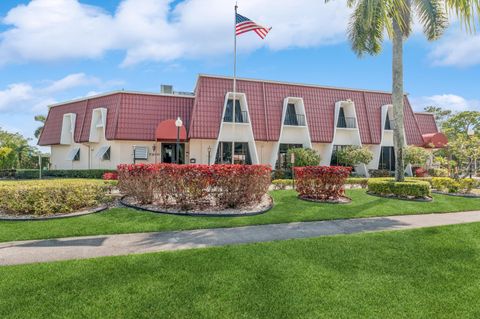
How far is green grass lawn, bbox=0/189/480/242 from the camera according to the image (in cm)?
681

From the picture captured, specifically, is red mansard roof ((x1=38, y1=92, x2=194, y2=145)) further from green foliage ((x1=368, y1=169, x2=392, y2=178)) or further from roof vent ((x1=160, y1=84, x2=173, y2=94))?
green foliage ((x1=368, y1=169, x2=392, y2=178))

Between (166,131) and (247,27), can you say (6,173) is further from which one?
(247,27)

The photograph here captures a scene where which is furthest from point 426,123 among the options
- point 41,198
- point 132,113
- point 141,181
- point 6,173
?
point 6,173

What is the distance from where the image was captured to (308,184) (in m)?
11.9

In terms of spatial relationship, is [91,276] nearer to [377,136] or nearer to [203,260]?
[203,260]

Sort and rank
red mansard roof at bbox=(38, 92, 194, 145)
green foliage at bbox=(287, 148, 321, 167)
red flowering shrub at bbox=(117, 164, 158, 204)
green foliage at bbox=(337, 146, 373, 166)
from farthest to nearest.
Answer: green foliage at bbox=(337, 146, 373, 166)
red mansard roof at bbox=(38, 92, 194, 145)
green foliage at bbox=(287, 148, 321, 167)
red flowering shrub at bbox=(117, 164, 158, 204)

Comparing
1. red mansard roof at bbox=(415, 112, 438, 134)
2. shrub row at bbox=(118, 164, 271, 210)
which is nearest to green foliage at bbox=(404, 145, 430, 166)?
red mansard roof at bbox=(415, 112, 438, 134)

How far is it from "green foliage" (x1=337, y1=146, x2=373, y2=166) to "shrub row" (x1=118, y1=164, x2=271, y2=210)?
15550mm

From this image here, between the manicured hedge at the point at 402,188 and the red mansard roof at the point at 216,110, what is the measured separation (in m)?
9.79

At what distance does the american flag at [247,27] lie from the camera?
1468 centimetres

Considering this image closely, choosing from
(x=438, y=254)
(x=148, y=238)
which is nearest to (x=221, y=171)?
(x=148, y=238)

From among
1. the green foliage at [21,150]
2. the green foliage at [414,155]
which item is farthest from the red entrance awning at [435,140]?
the green foliage at [21,150]

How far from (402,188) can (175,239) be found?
37.5ft

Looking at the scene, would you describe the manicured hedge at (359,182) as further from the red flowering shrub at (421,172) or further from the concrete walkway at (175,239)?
the red flowering shrub at (421,172)
